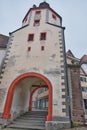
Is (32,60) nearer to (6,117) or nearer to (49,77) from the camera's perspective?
(49,77)

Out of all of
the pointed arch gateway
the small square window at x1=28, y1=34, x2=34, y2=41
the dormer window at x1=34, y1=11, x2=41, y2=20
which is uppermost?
the dormer window at x1=34, y1=11, x2=41, y2=20

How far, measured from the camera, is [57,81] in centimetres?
919

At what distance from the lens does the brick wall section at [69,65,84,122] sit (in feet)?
28.3

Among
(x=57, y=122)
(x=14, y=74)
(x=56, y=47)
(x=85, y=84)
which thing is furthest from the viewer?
(x=85, y=84)

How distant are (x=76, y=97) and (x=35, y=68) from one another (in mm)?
3829

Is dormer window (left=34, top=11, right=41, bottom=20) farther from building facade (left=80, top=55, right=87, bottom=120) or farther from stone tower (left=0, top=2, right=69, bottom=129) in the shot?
building facade (left=80, top=55, right=87, bottom=120)

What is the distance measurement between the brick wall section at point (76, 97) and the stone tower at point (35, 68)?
2.93 ft

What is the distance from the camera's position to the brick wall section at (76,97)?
8633 mm

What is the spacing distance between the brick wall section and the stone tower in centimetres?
89

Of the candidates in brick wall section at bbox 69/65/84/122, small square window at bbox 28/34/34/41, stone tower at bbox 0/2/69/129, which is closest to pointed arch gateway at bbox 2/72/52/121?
stone tower at bbox 0/2/69/129

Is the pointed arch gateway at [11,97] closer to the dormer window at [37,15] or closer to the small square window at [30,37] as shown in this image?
the small square window at [30,37]

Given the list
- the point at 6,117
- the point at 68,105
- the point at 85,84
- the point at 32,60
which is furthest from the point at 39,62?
the point at 85,84

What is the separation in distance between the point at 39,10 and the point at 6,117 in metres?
12.1

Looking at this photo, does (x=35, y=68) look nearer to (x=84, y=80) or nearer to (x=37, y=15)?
(x=37, y=15)
